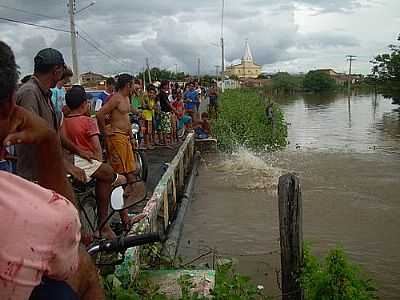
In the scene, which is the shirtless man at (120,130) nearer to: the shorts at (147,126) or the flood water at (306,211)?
the flood water at (306,211)

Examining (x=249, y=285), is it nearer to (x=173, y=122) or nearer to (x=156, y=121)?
(x=156, y=121)

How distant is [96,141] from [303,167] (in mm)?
11481

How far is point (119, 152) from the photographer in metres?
6.33

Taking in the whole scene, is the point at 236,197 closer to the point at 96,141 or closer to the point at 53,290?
the point at 96,141

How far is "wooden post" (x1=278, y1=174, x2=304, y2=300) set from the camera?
4711 mm

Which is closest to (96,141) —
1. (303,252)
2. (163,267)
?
(163,267)

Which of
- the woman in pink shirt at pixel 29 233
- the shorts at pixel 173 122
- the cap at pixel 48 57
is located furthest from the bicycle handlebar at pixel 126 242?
the shorts at pixel 173 122

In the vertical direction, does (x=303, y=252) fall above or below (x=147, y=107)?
below

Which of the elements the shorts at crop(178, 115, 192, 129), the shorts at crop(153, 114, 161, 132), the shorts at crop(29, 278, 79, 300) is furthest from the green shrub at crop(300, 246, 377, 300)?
the shorts at crop(178, 115, 192, 129)

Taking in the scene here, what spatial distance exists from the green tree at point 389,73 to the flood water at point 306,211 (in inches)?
1417

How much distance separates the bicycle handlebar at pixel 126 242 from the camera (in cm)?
216

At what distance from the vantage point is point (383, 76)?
184 feet

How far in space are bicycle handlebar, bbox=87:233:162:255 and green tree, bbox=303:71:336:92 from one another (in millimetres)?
106325

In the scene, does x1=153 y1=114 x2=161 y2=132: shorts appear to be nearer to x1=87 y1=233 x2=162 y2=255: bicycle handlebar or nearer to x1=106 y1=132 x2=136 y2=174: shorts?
x1=106 y1=132 x2=136 y2=174: shorts
